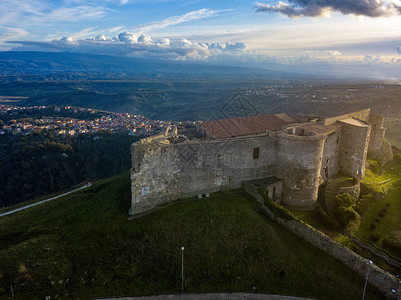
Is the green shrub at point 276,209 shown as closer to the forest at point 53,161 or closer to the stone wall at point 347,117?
the stone wall at point 347,117

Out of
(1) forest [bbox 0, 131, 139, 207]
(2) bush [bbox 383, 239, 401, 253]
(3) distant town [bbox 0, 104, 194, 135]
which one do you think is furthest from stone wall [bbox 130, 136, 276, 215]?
(3) distant town [bbox 0, 104, 194, 135]

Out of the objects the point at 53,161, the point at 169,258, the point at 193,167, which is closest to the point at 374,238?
the point at 193,167

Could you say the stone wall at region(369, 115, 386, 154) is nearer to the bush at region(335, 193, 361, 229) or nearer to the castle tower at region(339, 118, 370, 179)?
the castle tower at region(339, 118, 370, 179)

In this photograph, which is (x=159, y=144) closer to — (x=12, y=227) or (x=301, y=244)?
(x=301, y=244)

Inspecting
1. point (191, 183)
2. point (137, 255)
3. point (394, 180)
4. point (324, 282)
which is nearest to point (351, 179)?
point (394, 180)

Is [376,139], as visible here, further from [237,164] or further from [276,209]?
[237,164]

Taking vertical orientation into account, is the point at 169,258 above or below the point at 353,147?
below
